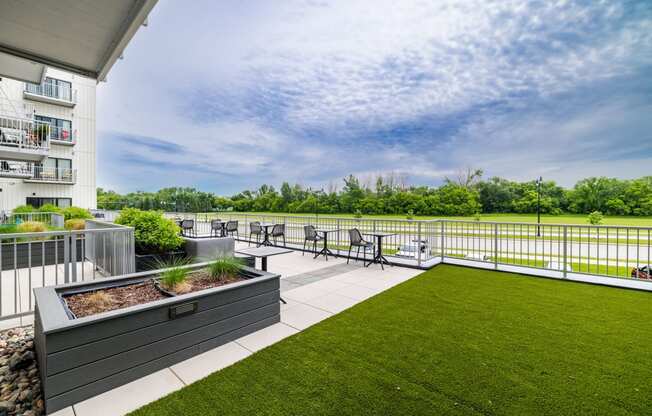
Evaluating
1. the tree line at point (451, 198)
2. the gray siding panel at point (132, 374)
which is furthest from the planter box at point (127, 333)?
the tree line at point (451, 198)

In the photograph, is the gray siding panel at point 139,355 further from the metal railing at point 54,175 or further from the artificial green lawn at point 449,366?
the metal railing at point 54,175

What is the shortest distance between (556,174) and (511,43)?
3063cm

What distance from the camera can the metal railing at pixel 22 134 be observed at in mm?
9516

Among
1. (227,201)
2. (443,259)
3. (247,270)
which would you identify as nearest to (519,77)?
(443,259)

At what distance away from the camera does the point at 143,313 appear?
7.06 feet

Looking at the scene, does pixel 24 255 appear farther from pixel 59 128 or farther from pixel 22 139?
pixel 59 128

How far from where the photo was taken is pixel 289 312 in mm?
3553

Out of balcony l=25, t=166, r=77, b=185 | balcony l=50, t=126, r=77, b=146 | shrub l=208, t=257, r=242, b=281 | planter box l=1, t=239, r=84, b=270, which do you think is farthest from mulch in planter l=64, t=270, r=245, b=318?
balcony l=50, t=126, r=77, b=146

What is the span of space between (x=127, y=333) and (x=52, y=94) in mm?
21957

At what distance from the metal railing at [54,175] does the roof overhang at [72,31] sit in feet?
60.0

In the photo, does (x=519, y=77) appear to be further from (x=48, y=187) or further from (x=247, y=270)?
(x=48, y=187)

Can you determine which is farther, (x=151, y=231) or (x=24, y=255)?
(x=24, y=255)

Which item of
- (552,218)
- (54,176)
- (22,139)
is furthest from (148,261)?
(552,218)

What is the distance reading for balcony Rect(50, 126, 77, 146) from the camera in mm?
16547
